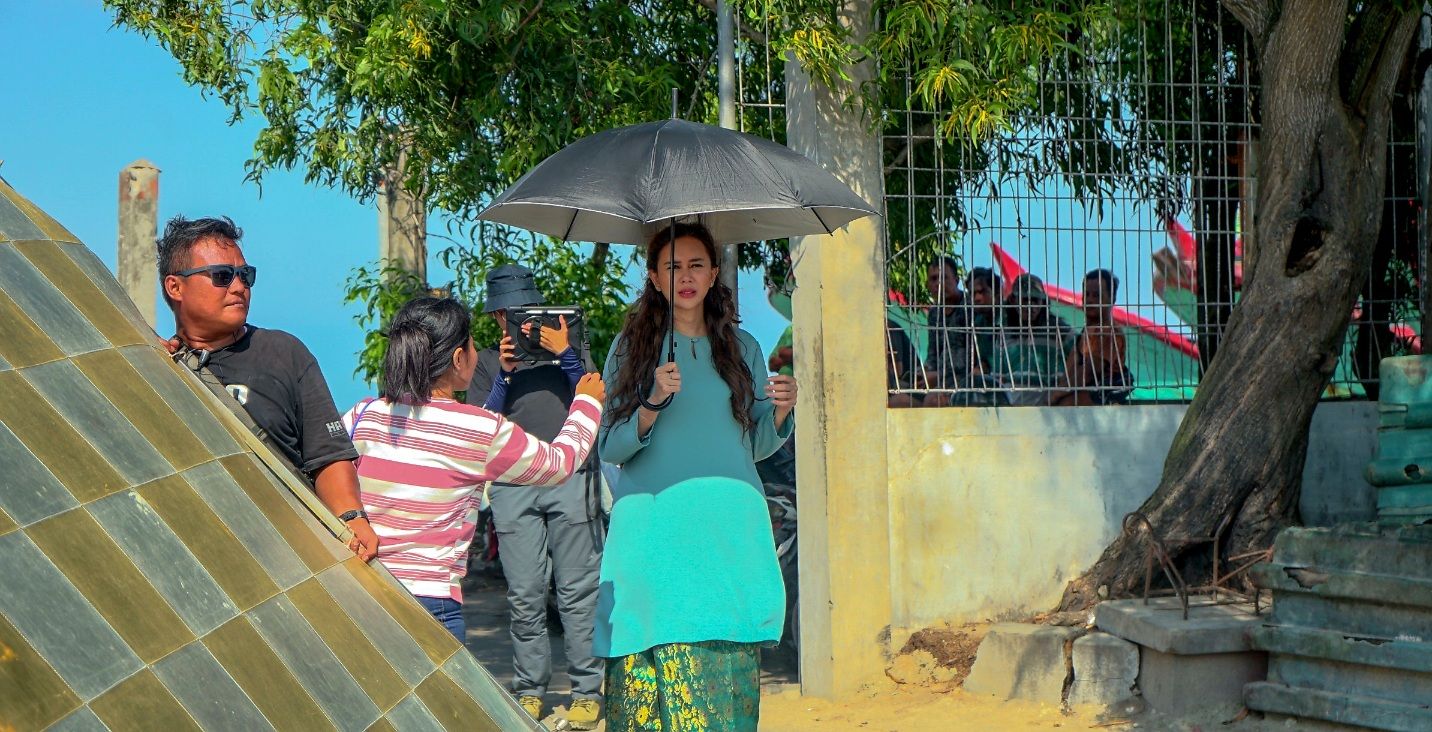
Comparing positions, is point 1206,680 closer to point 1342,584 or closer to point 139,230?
point 1342,584

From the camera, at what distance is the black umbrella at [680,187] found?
407cm

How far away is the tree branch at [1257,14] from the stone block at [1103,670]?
2.93 metres

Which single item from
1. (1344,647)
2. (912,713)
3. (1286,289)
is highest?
(1286,289)

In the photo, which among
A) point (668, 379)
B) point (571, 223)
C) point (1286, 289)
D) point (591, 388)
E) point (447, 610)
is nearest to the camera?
point (668, 379)

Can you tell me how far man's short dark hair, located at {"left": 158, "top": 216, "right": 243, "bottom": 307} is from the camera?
345cm

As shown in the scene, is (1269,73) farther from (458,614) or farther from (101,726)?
(101,726)

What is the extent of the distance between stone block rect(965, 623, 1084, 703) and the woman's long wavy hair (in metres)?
2.96

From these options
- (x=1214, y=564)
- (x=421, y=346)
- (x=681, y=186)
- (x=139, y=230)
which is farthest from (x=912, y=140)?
(x=139, y=230)

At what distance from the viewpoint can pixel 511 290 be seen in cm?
665

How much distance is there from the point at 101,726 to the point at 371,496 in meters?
2.86

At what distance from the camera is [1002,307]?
7.25 m

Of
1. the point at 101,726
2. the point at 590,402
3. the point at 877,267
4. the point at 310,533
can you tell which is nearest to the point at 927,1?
the point at 877,267

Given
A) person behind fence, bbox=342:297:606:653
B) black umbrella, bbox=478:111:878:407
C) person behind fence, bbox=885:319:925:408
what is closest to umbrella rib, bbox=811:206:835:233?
black umbrella, bbox=478:111:878:407

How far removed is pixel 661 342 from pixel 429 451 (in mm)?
728
